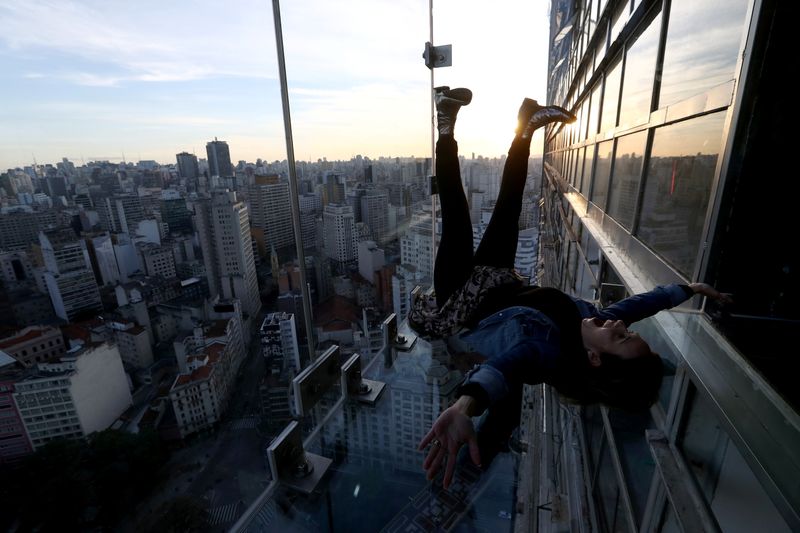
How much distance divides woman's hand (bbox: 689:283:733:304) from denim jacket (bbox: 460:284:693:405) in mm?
25

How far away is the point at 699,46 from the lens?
94 centimetres

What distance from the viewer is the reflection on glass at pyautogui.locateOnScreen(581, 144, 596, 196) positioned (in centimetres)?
240

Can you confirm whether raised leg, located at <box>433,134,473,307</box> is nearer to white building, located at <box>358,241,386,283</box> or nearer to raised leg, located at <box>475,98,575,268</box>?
raised leg, located at <box>475,98,575,268</box>

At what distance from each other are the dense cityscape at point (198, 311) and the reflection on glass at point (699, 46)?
133cm

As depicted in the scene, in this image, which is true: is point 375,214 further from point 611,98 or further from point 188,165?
point 188,165

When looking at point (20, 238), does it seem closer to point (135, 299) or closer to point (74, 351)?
point (135, 299)

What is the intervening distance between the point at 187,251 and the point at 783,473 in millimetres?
22340

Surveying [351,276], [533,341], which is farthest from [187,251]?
[533,341]

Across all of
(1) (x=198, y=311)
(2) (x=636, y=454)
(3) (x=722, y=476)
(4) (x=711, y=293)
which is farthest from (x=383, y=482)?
(1) (x=198, y=311)

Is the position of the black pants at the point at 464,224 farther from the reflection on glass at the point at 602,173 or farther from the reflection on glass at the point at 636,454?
the reflection on glass at the point at 602,173

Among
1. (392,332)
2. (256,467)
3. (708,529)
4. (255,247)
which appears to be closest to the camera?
(708,529)

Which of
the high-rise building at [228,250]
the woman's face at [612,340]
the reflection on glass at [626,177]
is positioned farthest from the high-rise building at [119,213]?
the woman's face at [612,340]

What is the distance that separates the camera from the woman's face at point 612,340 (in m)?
0.81

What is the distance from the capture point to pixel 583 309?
110 centimetres
